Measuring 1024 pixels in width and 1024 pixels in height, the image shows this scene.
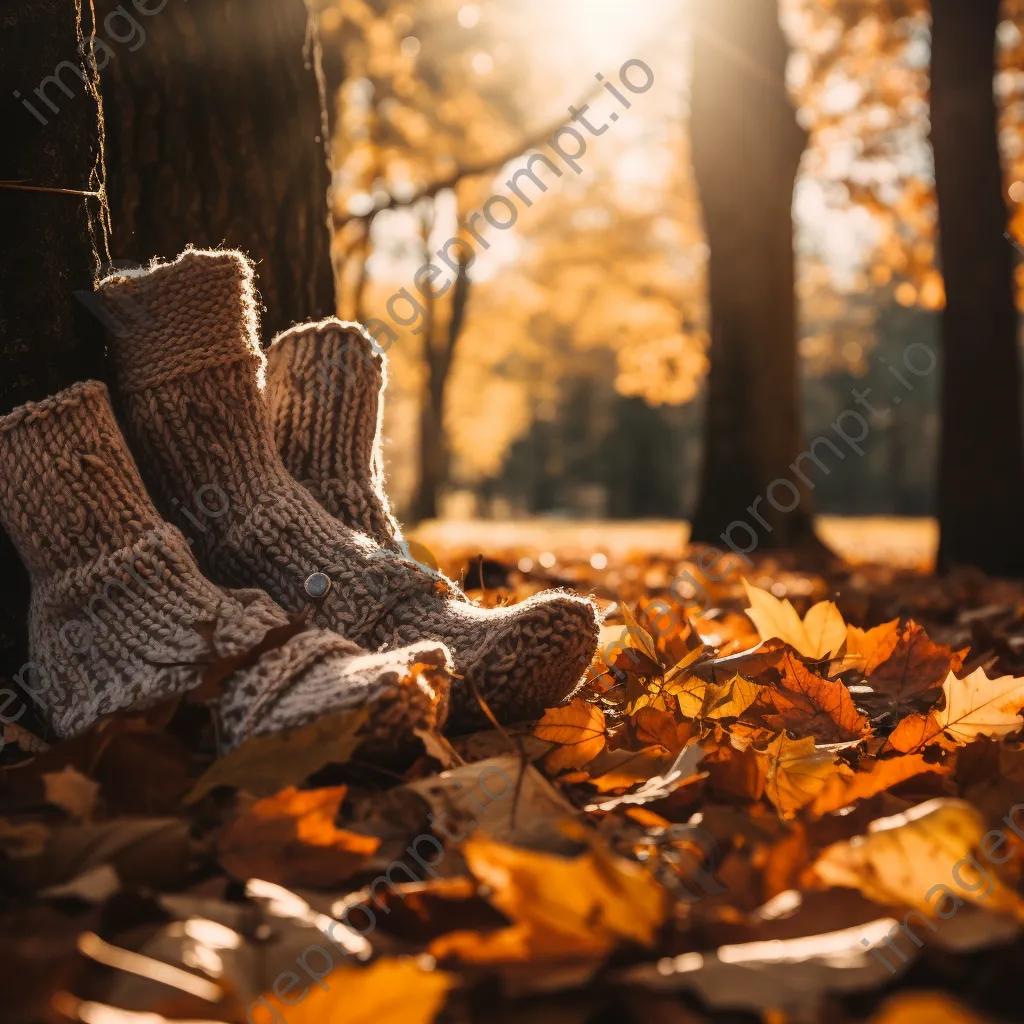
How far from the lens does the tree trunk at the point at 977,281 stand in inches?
199

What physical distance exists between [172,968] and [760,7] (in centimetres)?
715

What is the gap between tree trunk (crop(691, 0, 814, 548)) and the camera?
261 inches

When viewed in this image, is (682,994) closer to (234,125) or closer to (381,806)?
(381,806)

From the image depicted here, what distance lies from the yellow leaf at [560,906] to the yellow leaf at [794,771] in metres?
0.43

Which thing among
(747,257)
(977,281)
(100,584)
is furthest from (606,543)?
(100,584)

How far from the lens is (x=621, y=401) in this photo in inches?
1470

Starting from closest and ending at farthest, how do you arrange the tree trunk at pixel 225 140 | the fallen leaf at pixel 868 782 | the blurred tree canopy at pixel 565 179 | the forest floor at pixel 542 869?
the forest floor at pixel 542 869, the fallen leaf at pixel 868 782, the tree trunk at pixel 225 140, the blurred tree canopy at pixel 565 179

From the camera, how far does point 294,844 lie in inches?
37.9

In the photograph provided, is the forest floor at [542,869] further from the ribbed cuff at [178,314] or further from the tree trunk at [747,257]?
the tree trunk at [747,257]

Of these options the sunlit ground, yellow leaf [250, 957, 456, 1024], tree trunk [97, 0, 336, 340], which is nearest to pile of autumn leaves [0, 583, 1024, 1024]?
yellow leaf [250, 957, 456, 1024]

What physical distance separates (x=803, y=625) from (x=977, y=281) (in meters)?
4.07

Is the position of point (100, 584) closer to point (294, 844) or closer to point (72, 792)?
point (72, 792)

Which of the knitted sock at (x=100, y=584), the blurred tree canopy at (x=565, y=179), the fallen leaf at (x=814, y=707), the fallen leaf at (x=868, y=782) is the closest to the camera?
the fallen leaf at (x=868, y=782)

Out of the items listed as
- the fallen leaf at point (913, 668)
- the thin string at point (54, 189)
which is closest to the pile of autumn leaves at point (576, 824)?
the fallen leaf at point (913, 668)
